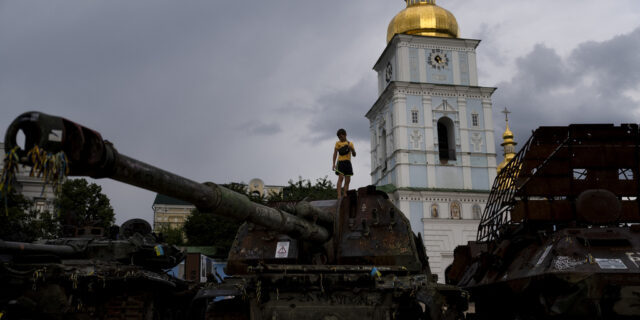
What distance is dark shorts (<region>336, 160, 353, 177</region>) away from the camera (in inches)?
405

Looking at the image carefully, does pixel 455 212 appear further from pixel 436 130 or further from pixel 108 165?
pixel 108 165

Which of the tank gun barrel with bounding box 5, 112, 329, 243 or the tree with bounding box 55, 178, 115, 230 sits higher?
the tree with bounding box 55, 178, 115, 230

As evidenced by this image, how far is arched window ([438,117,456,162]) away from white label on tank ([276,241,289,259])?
3398 cm

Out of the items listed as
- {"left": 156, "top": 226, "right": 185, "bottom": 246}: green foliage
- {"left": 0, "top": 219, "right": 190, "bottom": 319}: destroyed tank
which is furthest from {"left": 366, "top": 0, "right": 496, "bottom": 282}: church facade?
{"left": 0, "top": 219, "right": 190, "bottom": 319}: destroyed tank

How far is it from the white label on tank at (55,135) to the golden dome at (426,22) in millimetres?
39703

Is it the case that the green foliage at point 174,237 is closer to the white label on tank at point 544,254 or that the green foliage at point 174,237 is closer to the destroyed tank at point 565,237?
the destroyed tank at point 565,237

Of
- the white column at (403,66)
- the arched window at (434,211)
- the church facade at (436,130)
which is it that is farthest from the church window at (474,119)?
the arched window at (434,211)

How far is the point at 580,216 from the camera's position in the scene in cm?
916

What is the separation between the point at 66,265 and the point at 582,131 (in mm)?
9253

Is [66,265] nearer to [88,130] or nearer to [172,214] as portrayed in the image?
[88,130]

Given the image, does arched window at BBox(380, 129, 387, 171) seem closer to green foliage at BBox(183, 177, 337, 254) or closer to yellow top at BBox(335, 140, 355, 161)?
green foliage at BBox(183, 177, 337, 254)

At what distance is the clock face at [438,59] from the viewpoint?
41.8 metres

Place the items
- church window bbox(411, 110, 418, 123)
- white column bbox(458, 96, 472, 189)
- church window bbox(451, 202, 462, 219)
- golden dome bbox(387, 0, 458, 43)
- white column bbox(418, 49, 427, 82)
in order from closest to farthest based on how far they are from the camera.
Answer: church window bbox(451, 202, 462, 219)
white column bbox(458, 96, 472, 189)
church window bbox(411, 110, 418, 123)
white column bbox(418, 49, 427, 82)
golden dome bbox(387, 0, 458, 43)

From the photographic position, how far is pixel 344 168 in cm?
1030
